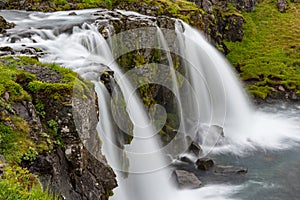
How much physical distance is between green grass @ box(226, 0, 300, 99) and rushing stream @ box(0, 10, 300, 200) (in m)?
6.36

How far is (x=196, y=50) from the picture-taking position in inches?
1100

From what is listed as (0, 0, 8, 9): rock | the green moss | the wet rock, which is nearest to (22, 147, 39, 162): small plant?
the green moss

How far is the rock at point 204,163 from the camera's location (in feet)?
61.2

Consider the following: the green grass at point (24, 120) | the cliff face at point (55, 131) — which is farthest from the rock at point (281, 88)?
the cliff face at point (55, 131)

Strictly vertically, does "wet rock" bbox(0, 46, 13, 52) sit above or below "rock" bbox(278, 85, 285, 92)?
above

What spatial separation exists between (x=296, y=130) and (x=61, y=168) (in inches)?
855

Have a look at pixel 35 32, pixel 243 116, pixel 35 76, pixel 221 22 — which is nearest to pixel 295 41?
pixel 221 22

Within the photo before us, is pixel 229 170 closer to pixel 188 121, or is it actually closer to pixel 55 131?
pixel 188 121

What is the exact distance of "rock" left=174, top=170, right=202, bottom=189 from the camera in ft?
54.9

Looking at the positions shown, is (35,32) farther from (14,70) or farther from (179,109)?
(179,109)

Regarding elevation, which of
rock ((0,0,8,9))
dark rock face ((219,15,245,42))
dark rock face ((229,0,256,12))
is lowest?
dark rock face ((219,15,245,42))

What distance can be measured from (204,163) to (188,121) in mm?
5327

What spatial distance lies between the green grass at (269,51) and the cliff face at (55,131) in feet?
88.0

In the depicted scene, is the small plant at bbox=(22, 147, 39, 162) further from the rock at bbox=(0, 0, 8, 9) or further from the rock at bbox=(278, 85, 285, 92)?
the rock at bbox=(278, 85, 285, 92)
